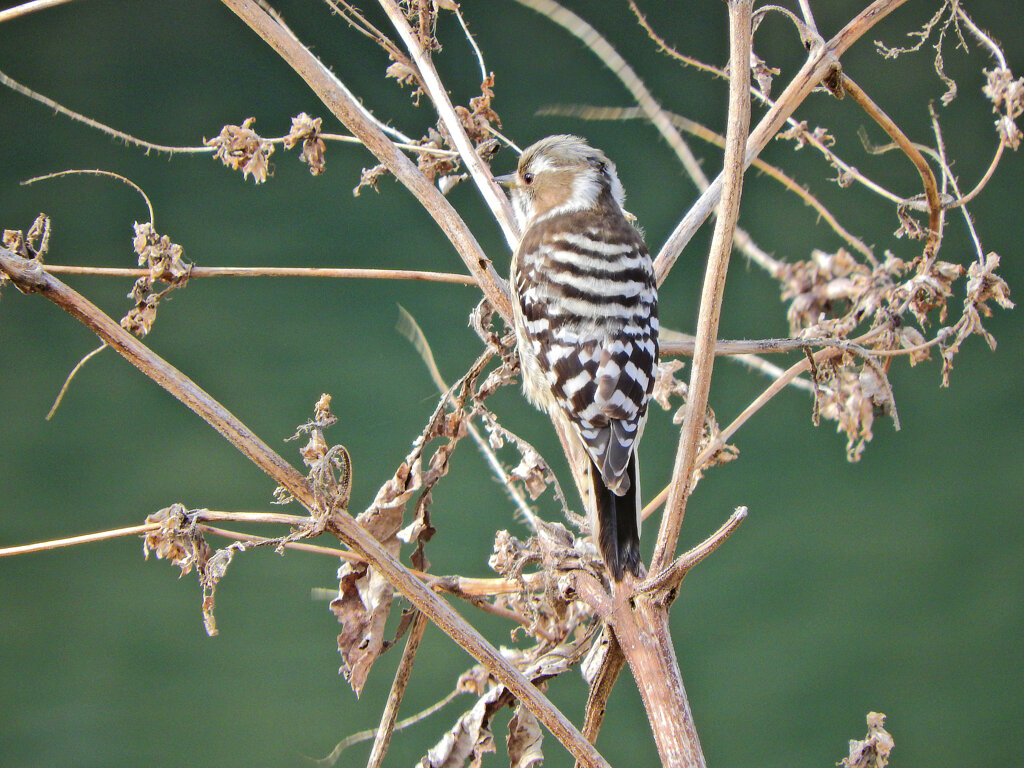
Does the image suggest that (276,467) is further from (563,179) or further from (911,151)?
(563,179)

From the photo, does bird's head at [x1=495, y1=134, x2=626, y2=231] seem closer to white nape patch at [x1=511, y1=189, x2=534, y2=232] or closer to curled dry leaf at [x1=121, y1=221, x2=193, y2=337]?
white nape patch at [x1=511, y1=189, x2=534, y2=232]

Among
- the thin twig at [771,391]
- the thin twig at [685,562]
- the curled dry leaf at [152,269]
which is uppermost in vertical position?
the curled dry leaf at [152,269]

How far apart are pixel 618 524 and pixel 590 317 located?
0.59 meters

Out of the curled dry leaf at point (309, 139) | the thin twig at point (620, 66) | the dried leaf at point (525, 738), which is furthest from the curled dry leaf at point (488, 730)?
the curled dry leaf at point (309, 139)

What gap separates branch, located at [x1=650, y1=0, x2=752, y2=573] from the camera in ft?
3.06

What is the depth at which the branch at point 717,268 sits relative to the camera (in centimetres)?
93

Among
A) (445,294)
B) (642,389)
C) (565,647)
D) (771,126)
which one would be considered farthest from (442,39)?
(565,647)

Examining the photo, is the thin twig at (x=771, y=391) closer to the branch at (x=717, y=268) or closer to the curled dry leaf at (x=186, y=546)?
the branch at (x=717, y=268)

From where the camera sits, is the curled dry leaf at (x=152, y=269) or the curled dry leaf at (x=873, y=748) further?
the curled dry leaf at (x=152, y=269)

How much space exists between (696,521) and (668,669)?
2.07 metres

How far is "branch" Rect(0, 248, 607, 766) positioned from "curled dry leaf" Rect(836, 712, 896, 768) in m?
0.39

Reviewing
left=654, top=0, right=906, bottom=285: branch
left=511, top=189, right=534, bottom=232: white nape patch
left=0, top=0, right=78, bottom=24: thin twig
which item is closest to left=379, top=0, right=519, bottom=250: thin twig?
left=654, top=0, right=906, bottom=285: branch

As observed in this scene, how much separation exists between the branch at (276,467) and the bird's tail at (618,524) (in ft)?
0.68

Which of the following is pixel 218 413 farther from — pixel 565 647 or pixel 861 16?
pixel 861 16
